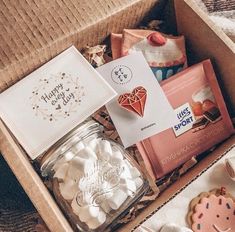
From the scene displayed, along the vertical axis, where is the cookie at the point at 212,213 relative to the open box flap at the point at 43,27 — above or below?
below

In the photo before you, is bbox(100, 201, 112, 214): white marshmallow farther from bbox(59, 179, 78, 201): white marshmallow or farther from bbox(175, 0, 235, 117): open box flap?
bbox(175, 0, 235, 117): open box flap

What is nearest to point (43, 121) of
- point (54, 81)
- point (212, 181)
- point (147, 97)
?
point (54, 81)

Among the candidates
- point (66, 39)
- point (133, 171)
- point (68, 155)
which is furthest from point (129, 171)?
point (66, 39)

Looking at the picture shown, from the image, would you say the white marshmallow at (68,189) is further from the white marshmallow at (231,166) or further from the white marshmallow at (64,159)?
the white marshmallow at (231,166)

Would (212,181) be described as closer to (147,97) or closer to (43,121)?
(147,97)

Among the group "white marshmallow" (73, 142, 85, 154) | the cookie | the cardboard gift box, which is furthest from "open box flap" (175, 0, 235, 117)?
"white marshmallow" (73, 142, 85, 154)

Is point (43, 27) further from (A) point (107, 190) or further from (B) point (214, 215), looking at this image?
(B) point (214, 215)

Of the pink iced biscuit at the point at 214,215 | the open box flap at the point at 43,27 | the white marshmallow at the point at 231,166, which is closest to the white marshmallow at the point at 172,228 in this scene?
the pink iced biscuit at the point at 214,215
